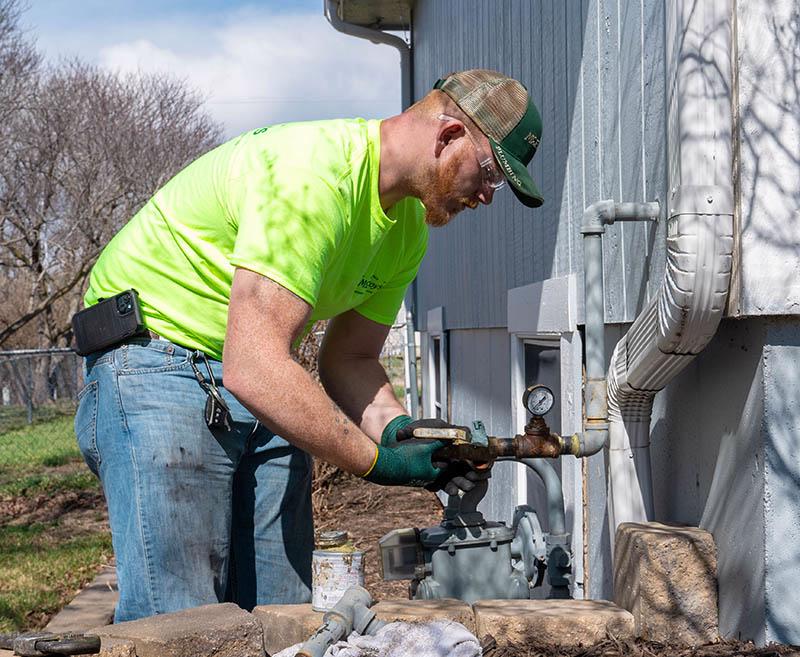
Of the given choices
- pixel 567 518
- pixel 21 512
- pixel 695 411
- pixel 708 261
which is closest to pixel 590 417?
pixel 695 411

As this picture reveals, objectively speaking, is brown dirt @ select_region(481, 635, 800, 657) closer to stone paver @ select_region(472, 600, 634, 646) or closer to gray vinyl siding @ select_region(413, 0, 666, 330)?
stone paver @ select_region(472, 600, 634, 646)

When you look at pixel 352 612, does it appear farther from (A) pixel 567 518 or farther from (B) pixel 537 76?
(B) pixel 537 76

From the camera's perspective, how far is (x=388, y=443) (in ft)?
10.0

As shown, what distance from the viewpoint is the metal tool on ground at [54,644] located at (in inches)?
102

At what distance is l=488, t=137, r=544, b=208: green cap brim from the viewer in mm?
2633

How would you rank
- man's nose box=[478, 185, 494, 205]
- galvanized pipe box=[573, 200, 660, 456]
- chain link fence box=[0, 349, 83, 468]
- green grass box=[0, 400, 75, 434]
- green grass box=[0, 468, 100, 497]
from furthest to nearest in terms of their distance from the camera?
green grass box=[0, 400, 75, 434] → chain link fence box=[0, 349, 83, 468] → green grass box=[0, 468, 100, 497] → galvanized pipe box=[573, 200, 660, 456] → man's nose box=[478, 185, 494, 205]

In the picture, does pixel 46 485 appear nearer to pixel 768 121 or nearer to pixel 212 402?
pixel 212 402

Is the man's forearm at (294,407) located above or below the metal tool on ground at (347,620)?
above

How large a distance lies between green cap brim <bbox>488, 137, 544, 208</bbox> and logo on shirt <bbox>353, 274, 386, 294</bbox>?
0.58 metres

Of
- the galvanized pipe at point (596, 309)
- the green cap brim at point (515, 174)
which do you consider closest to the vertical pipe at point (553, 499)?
the galvanized pipe at point (596, 309)

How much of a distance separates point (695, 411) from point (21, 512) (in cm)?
827

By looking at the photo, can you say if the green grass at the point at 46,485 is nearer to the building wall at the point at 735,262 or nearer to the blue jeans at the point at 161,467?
the building wall at the point at 735,262

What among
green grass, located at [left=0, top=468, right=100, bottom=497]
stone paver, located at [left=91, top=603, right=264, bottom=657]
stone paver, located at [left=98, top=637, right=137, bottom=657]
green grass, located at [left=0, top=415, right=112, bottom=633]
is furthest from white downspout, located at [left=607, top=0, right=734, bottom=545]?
green grass, located at [left=0, top=468, right=100, bottom=497]

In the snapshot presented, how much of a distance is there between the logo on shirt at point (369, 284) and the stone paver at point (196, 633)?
0.99 metres
